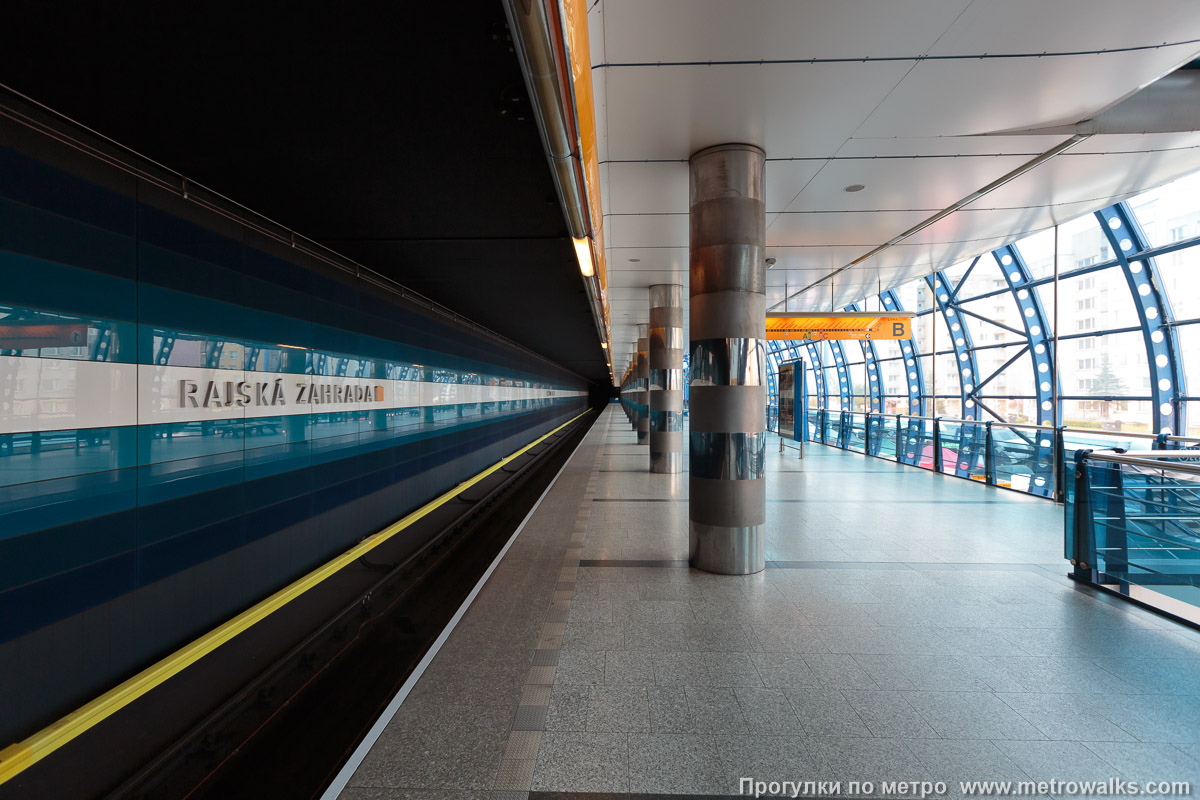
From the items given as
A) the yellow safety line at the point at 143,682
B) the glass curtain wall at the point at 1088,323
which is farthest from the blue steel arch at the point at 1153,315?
the yellow safety line at the point at 143,682

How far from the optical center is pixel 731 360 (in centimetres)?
445

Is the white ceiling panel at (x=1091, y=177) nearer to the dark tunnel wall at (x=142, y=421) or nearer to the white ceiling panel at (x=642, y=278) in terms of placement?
the white ceiling panel at (x=642, y=278)

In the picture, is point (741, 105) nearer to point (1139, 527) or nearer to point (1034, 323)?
point (1139, 527)

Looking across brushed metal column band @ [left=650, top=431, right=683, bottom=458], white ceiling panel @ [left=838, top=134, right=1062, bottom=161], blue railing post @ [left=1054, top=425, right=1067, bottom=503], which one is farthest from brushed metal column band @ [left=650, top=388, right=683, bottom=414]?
white ceiling panel @ [left=838, top=134, right=1062, bottom=161]

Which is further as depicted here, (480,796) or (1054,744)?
(1054,744)

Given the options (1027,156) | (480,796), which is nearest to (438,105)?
(480,796)

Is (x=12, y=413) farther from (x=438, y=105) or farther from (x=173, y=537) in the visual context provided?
(x=438, y=105)

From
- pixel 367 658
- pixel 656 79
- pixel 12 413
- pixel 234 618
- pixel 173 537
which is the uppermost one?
pixel 656 79

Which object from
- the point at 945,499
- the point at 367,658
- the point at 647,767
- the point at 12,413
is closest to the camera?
the point at 647,767

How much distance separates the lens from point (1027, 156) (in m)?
5.02

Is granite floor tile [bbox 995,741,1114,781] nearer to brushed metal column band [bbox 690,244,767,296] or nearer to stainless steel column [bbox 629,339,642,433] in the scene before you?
brushed metal column band [bbox 690,244,767,296]

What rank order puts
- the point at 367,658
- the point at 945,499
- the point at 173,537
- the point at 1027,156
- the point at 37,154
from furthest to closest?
the point at 945,499, the point at 1027,156, the point at 367,658, the point at 173,537, the point at 37,154

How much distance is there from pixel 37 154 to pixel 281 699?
3.51m

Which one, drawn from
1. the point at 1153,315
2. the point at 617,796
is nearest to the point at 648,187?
the point at 617,796
